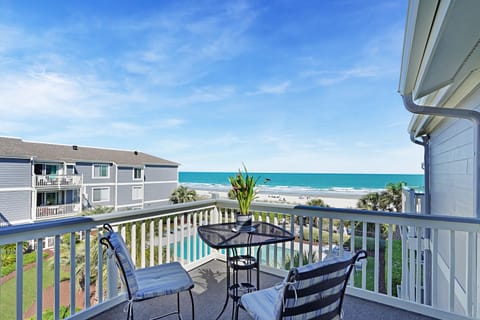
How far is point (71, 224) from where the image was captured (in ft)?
7.41

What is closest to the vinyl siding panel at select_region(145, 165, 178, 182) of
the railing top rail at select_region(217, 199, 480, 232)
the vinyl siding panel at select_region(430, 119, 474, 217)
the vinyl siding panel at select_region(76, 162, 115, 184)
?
the vinyl siding panel at select_region(76, 162, 115, 184)

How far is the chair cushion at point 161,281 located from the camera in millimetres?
1904

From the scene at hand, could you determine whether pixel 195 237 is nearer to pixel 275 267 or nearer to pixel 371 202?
pixel 275 267

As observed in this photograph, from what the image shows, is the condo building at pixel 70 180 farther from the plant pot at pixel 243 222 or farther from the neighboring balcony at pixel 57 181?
the plant pot at pixel 243 222

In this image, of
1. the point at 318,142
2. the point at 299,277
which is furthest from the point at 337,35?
the point at 318,142

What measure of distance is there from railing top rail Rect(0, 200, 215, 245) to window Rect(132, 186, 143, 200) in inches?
530

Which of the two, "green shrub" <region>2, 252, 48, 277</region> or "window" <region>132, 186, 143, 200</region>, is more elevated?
"window" <region>132, 186, 143, 200</region>

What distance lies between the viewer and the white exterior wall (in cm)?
267

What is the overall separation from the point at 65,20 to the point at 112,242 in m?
5.09

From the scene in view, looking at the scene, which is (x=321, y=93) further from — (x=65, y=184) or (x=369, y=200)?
(x=65, y=184)

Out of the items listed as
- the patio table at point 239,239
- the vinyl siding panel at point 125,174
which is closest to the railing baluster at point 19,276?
the patio table at point 239,239

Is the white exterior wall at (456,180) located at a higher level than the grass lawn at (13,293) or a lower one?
higher

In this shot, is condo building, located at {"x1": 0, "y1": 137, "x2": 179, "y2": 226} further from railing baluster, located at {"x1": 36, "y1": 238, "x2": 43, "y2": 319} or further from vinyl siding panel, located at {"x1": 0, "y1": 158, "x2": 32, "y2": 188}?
railing baluster, located at {"x1": 36, "y1": 238, "x2": 43, "y2": 319}

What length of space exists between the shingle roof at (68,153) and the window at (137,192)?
1.55 metres
